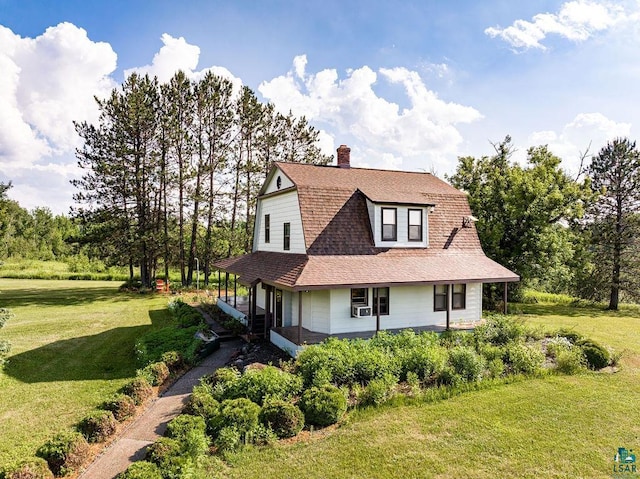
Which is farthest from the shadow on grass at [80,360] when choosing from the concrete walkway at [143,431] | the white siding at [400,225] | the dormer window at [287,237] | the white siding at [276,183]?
the white siding at [400,225]

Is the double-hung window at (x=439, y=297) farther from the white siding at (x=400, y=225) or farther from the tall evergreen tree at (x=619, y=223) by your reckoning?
the tall evergreen tree at (x=619, y=223)

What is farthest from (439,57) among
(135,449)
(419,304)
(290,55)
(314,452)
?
(135,449)

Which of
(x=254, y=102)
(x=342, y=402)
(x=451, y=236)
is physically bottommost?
(x=342, y=402)

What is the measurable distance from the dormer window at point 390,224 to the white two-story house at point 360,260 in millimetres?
38

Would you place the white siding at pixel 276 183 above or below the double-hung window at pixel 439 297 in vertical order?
above

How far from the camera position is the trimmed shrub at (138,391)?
9.25 metres

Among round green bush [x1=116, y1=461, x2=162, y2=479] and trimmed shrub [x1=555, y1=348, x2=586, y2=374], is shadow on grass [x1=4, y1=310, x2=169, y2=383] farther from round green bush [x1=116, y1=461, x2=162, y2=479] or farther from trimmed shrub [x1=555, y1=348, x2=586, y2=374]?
trimmed shrub [x1=555, y1=348, x2=586, y2=374]

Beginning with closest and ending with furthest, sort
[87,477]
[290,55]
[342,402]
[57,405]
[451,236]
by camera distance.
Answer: [87,477] < [342,402] < [57,405] < [290,55] < [451,236]

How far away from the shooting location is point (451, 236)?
16766 millimetres

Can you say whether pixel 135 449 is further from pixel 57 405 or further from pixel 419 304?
pixel 419 304

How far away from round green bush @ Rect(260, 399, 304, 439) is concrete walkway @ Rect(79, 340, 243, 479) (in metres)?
2.15

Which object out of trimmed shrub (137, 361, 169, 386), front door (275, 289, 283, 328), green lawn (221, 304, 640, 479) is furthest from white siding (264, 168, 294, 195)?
green lawn (221, 304, 640, 479)

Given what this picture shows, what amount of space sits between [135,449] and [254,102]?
2759cm

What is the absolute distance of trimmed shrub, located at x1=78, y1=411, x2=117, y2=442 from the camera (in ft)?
24.9
